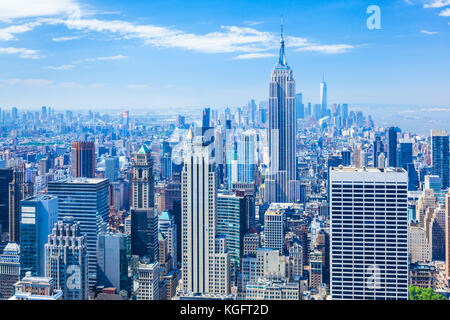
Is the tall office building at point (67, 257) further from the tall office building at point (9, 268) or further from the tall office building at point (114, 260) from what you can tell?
the tall office building at point (9, 268)

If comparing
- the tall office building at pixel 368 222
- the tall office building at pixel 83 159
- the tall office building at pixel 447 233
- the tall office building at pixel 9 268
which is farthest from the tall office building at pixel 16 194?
the tall office building at pixel 447 233

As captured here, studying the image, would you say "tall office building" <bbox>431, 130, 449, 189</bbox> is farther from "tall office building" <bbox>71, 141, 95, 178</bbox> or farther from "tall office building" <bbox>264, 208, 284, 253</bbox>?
"tall office building" <bbox>71, 141, 95, 178</bbox>

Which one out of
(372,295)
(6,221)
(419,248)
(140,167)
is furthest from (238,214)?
(6,221)

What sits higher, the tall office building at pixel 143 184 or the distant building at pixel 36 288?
the tall office building at pixel 143 184
